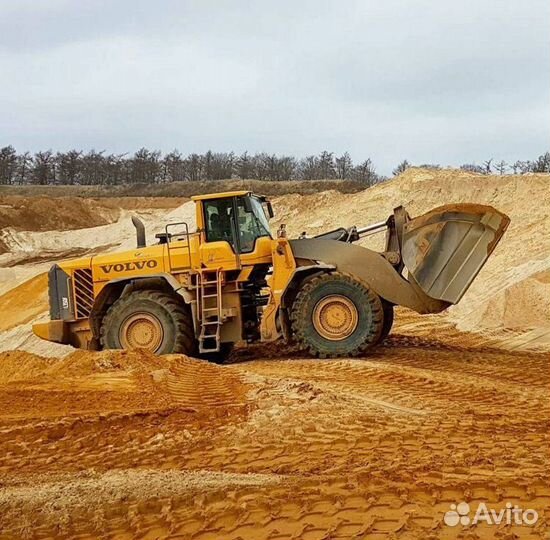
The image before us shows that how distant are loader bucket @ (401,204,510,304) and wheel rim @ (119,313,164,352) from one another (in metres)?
3.97

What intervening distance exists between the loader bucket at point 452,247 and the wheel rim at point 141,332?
3965 millimetres

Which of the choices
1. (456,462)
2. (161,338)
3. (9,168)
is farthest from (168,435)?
(9,168)

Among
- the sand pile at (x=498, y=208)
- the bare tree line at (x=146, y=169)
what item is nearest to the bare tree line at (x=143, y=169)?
the bare tree line at (x=146, y=169)

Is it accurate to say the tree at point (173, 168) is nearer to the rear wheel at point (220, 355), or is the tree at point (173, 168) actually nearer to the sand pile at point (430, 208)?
the sand pile at point (430, 208)

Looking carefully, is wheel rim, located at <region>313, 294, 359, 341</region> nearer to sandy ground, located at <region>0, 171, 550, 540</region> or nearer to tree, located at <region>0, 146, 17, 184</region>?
sandy ground, located at <region>0, 171, 550, 540</region>

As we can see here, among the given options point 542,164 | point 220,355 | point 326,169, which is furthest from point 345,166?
point 220,355

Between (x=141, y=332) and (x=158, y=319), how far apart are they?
0.35 meters

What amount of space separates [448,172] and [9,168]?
4424 cm

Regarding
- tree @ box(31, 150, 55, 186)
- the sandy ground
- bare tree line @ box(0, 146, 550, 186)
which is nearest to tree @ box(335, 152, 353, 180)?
bare tree line @ box(0, 146, 550, 186)

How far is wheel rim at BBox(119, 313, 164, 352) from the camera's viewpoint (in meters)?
11.3

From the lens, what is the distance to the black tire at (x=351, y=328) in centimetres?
1048

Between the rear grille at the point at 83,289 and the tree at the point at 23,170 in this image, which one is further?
the tree at the point at 23,170

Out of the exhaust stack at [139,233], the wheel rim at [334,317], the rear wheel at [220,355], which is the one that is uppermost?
the exhaust stack at [139,233]


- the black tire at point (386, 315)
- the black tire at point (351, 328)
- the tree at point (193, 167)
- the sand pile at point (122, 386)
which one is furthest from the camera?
the tree at point (193, 167)
